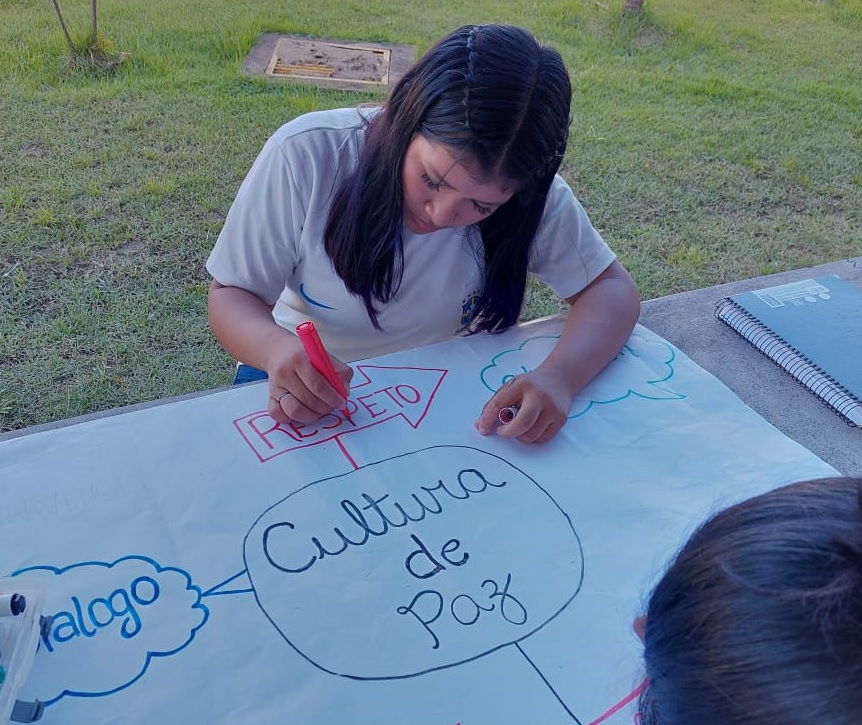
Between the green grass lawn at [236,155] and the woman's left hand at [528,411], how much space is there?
915mm

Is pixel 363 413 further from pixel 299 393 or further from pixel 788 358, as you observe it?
pixel 788 358

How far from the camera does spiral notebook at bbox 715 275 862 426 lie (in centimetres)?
85

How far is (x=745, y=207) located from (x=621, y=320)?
64.3 inches

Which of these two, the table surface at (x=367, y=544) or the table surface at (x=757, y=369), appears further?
the table surface at (x=757, y=369)

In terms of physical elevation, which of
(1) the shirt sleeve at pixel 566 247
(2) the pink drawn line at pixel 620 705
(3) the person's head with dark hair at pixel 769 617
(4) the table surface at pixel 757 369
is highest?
(3) the person's head with dark hair at pixel 769 617

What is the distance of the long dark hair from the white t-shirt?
0.03m

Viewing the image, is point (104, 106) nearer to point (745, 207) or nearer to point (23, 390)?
point (23, 390)

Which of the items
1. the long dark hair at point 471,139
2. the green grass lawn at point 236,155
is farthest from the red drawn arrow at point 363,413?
the green grass lawn at point 236,155

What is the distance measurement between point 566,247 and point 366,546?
48 centimetres

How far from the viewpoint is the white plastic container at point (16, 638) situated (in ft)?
1.59

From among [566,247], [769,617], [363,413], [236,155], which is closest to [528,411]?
[363,413]

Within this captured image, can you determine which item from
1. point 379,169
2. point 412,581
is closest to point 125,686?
point 412,581

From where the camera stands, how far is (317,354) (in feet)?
2.40

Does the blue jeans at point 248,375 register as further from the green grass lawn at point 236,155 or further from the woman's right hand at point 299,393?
the green grass lawn at point 236,155
